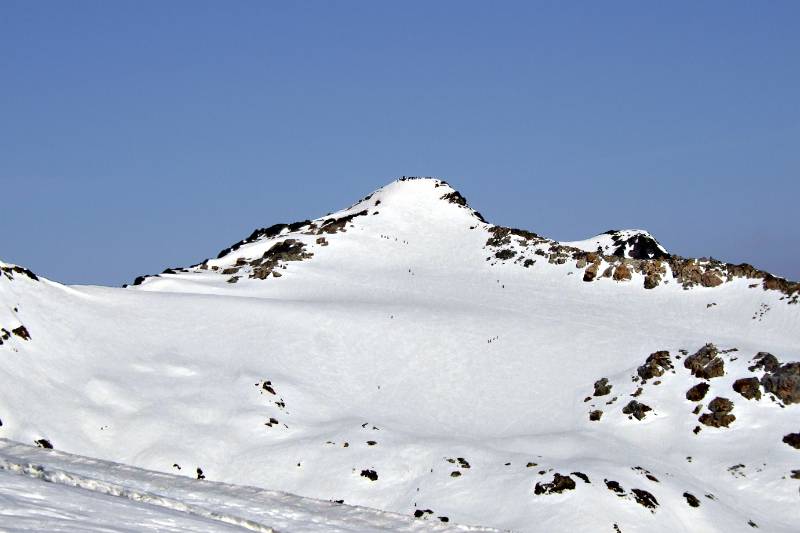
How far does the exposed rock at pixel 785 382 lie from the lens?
128 ft

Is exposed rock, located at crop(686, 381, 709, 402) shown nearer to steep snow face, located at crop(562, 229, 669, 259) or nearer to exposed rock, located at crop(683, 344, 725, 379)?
exposed rock, located at crop(683, 344, 725, 379)

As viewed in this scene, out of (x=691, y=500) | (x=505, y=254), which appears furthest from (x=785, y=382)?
(x=505, y=254)

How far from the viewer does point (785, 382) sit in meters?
39.3

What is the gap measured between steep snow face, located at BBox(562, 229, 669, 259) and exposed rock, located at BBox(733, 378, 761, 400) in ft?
118

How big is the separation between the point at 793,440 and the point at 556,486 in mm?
11013

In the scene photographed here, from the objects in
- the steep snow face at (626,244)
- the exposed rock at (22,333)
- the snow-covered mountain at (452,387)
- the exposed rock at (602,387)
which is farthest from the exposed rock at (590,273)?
the exposed rock at (22,333)

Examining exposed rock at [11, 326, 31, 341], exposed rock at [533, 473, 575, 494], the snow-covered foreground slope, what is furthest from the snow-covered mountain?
the snow-covered foreground slope

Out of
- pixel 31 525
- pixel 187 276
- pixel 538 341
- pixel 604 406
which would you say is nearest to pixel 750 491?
pixel 604 406

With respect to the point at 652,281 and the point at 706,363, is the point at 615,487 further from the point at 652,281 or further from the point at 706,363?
the point at 652,281

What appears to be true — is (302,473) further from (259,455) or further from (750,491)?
(750,491)

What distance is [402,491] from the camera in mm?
33656

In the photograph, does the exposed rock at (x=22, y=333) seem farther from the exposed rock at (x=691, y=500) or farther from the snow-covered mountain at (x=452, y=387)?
the exposed rock at (x=691, y=500)

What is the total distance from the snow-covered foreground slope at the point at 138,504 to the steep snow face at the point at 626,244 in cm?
6601

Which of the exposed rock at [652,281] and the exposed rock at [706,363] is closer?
the exposed rock at [706,363]
